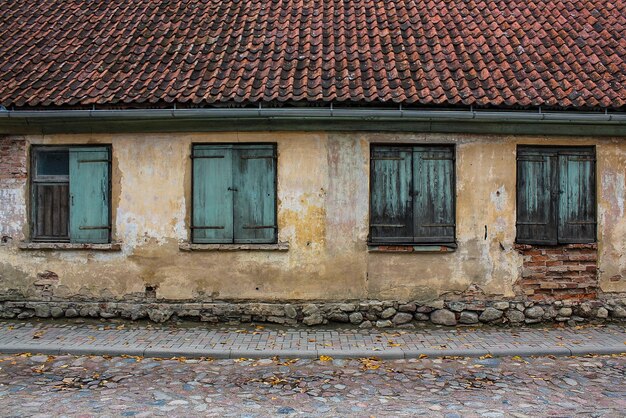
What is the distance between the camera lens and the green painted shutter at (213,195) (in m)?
8.40

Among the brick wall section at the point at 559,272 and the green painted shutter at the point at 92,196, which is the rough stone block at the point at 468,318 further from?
the green painted shutter at the point at 92,196

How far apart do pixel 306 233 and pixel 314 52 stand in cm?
308

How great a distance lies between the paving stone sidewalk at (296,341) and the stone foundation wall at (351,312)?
16 cm

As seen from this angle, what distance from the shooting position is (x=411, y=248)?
A: 8.33 metres

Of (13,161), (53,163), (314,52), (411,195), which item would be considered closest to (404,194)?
(411,195)

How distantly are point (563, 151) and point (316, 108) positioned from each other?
3.99 metres

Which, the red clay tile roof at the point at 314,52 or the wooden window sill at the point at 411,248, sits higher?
the red clay tile roof at the point at 314,52

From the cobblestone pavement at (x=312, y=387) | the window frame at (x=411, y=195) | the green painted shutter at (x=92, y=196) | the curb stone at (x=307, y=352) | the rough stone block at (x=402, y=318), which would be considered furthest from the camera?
the green painted shutter at (x=92, y=196)

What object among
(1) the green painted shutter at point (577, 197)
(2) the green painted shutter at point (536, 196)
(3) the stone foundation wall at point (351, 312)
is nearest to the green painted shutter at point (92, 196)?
(3) the stone foundation wall at point (351, 312)

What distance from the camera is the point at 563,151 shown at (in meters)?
Answer: 8.55

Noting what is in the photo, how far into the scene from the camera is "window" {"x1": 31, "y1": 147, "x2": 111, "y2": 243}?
27.9 feet

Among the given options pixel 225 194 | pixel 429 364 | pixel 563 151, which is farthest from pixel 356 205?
pixel 563 151

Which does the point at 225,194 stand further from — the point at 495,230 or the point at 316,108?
the point at 495,230

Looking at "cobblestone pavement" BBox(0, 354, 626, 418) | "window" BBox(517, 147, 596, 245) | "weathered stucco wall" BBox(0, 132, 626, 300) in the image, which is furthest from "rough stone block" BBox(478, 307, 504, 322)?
"cobblestone pavement" BBox(0, 354, 626, 418)
